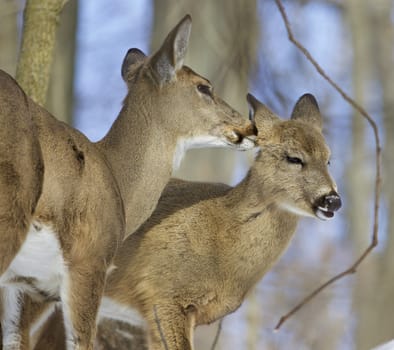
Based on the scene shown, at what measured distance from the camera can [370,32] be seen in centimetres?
1856

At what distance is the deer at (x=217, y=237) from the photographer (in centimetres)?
744

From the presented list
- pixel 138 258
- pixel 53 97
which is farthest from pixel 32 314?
pixel 53 97

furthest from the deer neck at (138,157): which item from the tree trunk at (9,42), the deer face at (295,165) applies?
the tree trunk at (9,42)

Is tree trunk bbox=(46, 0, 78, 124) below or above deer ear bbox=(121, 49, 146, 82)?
below

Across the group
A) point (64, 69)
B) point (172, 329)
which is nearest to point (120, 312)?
point (172, 329)

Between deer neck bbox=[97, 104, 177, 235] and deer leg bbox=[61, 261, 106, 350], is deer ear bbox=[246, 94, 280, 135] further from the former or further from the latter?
deer leg bbox=[61, 261, 106, 350]

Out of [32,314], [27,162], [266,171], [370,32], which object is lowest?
[370,32]

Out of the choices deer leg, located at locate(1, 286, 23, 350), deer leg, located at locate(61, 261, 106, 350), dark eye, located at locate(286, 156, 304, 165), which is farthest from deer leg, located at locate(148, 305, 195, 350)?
dark eye, located at locate(286, 156, 304, 165)

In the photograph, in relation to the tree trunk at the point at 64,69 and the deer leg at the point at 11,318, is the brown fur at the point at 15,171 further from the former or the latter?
the tree trunk at the point at 64,69

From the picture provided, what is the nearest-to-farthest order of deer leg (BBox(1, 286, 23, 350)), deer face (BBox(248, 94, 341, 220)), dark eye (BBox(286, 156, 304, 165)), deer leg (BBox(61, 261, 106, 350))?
deer leg (BBox(61, 261, 106, 350)) < deer leg (BBox(1, 286, 23, 350)) < deer face (BBox(248, 94, 341, 220)) < dark eye (BBox(286, 156, 304, 165))

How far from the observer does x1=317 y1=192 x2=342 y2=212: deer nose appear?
7598 mm

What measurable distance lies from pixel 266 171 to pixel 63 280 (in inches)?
86.8

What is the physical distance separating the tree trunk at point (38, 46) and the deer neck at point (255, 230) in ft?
4.94

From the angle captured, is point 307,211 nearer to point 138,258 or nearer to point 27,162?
point 138,258
